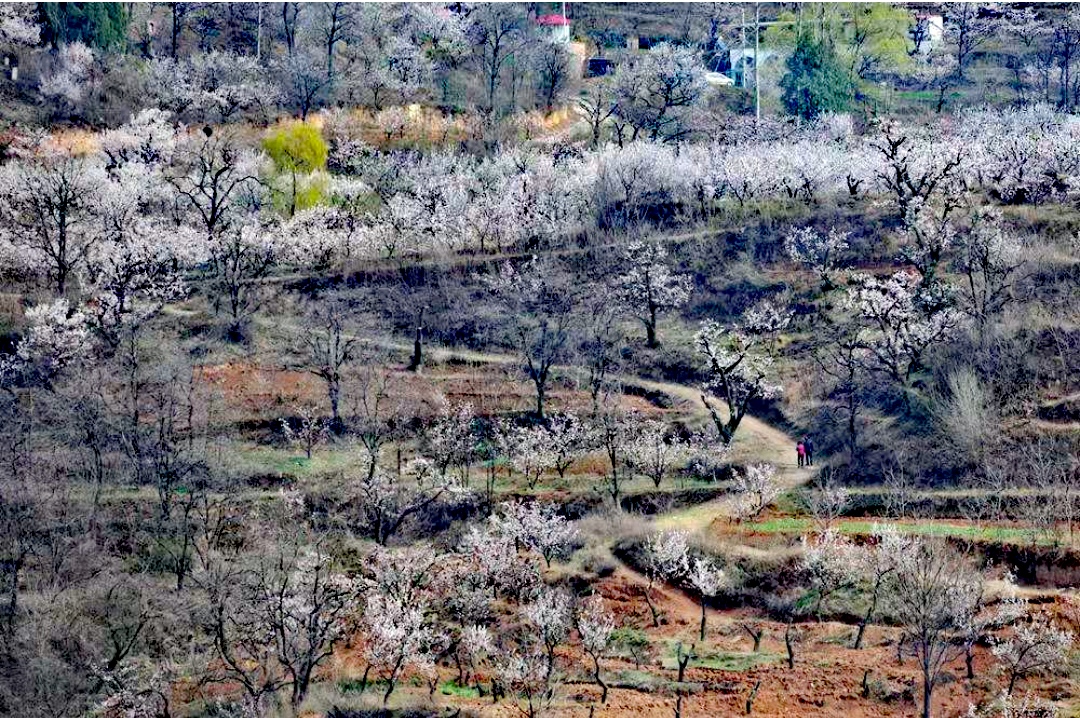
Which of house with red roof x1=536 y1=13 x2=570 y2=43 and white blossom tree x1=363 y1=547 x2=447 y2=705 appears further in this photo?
house with red roof x1=536 y1=13 x2=570 y2=43

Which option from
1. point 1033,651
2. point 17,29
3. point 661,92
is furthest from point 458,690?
point 17,29

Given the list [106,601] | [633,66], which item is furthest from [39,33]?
[106,601]

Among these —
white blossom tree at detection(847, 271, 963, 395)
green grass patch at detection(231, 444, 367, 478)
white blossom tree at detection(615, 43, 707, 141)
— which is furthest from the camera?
white blossom tree at detection(615, 43, 707, 141)

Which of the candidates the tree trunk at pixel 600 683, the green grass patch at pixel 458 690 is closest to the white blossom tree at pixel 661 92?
the green grass patch at pixel 458 690

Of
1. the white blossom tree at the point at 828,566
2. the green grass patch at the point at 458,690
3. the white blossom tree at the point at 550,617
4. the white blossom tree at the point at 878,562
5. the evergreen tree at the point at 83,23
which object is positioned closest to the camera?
the white blossom tree at the point at 550,617

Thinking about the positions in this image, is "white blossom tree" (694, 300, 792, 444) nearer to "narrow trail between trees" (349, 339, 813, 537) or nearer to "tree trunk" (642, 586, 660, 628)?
"narrow trail between trees" (349, 339, 813, 537)

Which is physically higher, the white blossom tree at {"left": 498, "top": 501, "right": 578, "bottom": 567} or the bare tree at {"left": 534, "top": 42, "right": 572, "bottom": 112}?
the bare tree at {"left": 534, "top": 42, "right": 572, "bottom": 112}

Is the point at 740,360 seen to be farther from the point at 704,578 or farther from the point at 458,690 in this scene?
the point at 458,690

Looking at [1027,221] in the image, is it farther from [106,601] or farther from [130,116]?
[130,116]

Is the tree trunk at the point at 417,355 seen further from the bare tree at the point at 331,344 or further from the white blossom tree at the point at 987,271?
the white blossom tree at the point at 987,271

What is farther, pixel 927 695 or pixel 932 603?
pixel 932 603

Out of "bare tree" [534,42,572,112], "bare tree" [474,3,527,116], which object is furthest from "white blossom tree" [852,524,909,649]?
"bare tree" [534,42,572,112]

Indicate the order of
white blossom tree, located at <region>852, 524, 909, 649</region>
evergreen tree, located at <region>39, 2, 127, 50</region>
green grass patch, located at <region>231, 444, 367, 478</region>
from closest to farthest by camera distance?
white blossom tree, located at <region>852, 524, 909, 649</region>, green grass patch, located at <region>231, 444, 367, 478</region>, evergreen tree, located at <region>39, 2, 127, 50</region>
